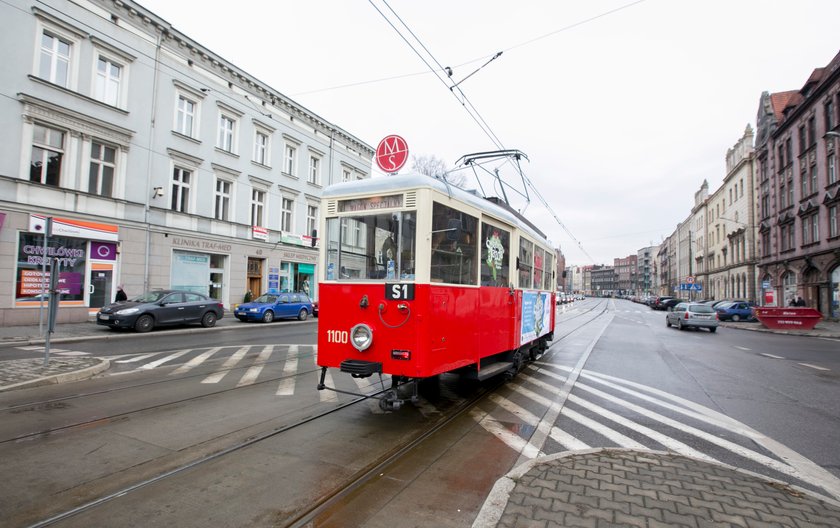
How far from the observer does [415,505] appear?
3467mm

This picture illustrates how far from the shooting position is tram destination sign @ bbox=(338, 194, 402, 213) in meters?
5.34

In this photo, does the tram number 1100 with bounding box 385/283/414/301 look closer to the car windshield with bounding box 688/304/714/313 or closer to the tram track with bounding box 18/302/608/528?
the tram track with bounding box 18/302/608/528

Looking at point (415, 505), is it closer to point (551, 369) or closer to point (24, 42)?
point (551, 369)

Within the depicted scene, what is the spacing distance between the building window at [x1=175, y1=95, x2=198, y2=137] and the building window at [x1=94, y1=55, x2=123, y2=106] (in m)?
2.74

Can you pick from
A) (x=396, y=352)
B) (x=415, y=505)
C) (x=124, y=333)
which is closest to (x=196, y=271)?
(x=124, y=333)

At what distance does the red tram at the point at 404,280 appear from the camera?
5.09 m

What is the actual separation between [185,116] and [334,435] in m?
22.2

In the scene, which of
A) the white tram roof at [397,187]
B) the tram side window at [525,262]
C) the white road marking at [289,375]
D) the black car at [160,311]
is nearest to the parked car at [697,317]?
the tram side window at [525,262]

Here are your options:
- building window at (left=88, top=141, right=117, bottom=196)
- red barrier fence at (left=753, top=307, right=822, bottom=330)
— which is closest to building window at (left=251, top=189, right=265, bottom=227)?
building window at (left=88, top=141, right=117, bottom=196)

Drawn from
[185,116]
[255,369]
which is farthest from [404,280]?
[185,116]

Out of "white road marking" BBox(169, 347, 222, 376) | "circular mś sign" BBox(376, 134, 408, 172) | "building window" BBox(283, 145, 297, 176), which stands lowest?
"white road marking" BBox(169, 347, 222, 376)

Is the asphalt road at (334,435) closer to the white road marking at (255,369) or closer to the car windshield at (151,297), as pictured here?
the white road marking at (255,369)

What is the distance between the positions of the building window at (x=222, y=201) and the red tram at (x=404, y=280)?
66.8ft

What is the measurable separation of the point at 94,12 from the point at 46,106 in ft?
15.3
